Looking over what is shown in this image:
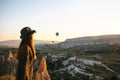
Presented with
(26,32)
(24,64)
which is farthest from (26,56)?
(26,32)

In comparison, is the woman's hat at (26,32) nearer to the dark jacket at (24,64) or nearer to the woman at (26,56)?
the woman at (26,56)

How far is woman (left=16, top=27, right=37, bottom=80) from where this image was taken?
807 centimetres

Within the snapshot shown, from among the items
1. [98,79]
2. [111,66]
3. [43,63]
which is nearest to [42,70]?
[43,63]

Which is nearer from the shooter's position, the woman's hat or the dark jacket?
the dark jacket

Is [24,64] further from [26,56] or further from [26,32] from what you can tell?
[26,32]

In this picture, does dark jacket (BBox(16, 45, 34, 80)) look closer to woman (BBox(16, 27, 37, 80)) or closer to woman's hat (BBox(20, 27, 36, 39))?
woman (BBox(16, 27, 37, 80))

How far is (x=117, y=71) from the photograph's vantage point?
7750cm

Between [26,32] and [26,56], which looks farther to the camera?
[26,32]

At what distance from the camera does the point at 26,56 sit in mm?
8117

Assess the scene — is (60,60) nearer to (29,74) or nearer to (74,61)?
(74,61)

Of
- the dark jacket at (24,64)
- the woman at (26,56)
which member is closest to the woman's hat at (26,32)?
the woman at (26,56)

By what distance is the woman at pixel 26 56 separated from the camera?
318 inches

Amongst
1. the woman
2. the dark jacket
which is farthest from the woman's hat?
the dark jacket

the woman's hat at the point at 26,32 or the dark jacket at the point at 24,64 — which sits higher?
the woman's hat at the point at 26,32
